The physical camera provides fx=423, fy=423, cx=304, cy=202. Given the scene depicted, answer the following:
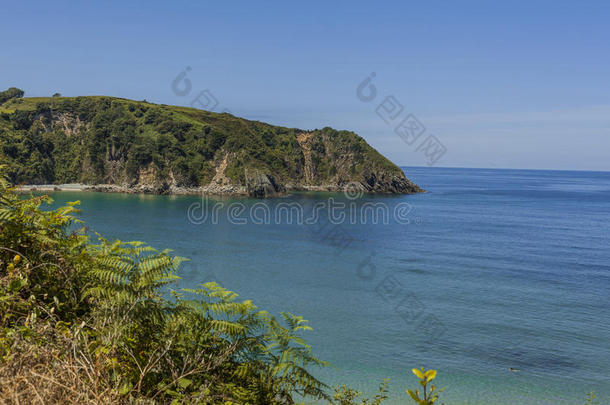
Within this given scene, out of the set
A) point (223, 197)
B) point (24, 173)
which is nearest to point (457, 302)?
point (223, 197)

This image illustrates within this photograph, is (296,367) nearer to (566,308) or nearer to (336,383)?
(336,383)

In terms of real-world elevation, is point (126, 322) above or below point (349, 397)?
above

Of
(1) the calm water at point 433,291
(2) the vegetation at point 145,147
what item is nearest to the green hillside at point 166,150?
(2) the vegetation at point 145,147

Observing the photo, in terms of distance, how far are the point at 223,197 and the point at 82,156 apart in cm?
4360

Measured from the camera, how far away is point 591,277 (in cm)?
3356

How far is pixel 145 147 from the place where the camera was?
106m

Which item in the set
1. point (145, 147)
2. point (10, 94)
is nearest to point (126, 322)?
point (145, 147)

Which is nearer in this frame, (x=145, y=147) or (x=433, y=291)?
(x=433, y=291)

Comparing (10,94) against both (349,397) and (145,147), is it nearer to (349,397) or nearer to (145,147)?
(145,147)

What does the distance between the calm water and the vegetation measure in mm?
43474

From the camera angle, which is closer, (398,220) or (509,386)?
(509,386)

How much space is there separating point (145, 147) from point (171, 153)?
6.47m

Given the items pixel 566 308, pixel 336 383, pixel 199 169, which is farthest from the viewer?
pixel 199 169

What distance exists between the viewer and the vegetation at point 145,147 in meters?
105
